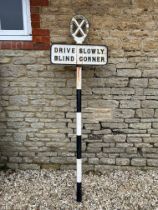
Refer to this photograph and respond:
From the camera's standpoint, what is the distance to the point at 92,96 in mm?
4410

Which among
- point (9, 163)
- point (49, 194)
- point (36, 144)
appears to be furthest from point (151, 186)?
point (9, 163)

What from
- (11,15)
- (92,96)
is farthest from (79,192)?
(11,15)

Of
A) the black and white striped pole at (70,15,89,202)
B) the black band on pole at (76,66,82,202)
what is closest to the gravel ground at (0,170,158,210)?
the black band on pole at (76,66,82,202)

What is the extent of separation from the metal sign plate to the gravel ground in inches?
70.8

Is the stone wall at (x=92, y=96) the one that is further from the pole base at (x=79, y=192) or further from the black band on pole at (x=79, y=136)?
the pole base at (x=79, y=192)

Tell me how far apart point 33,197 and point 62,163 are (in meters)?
0.76

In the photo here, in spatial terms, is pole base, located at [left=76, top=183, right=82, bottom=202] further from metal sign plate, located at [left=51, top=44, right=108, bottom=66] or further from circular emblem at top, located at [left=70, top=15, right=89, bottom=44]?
circular emblem at top, located at [left=70, top=15, right=89, bottom=44]

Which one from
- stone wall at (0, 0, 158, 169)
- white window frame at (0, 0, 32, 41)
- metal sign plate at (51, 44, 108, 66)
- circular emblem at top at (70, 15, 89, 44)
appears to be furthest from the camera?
white window frame at (0, 0, 32, 41)

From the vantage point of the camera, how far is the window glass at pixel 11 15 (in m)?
4.19

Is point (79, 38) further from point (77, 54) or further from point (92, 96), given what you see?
point (92, 96)

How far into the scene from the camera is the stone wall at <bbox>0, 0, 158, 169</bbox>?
4051mm

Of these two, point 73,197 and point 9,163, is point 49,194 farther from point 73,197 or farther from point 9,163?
point 9,163

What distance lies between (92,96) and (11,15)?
5.13 feet

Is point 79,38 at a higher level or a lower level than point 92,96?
higher
